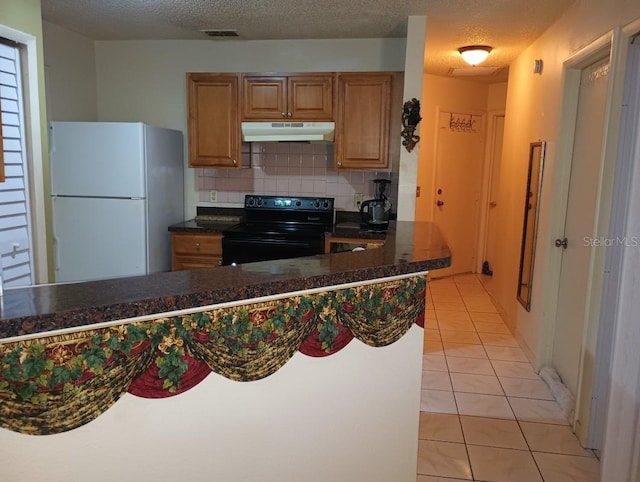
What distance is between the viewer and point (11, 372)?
3.50 ft

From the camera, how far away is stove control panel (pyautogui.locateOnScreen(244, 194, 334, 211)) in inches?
166

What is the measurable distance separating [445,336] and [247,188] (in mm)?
2091

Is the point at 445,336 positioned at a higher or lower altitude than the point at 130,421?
lower

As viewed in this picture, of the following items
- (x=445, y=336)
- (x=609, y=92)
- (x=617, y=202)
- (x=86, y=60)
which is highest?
(x=86, y=60)

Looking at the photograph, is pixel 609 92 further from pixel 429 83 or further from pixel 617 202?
pixel 429 83

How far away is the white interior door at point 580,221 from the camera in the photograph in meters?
2.70

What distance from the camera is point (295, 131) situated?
3789 mm

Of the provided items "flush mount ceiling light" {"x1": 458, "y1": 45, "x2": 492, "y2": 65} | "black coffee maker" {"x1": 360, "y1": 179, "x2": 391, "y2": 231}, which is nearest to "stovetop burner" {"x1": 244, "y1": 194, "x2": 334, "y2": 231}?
"black coffee maker" {"x1": 360, "y1": 179, "x2": 391, "y2": 231}

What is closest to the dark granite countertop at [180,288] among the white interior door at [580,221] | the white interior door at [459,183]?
the white interior door at [580,221]

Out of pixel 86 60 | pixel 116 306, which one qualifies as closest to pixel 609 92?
pixel 116 306

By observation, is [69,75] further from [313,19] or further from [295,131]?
[313,19]

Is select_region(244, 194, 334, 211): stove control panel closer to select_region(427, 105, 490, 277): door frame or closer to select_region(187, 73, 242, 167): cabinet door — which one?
select_region(187, 73, 242, 167): cabinet door

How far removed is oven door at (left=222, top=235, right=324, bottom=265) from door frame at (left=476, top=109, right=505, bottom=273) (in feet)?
10.6

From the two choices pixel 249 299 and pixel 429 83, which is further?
pixel 429 83
